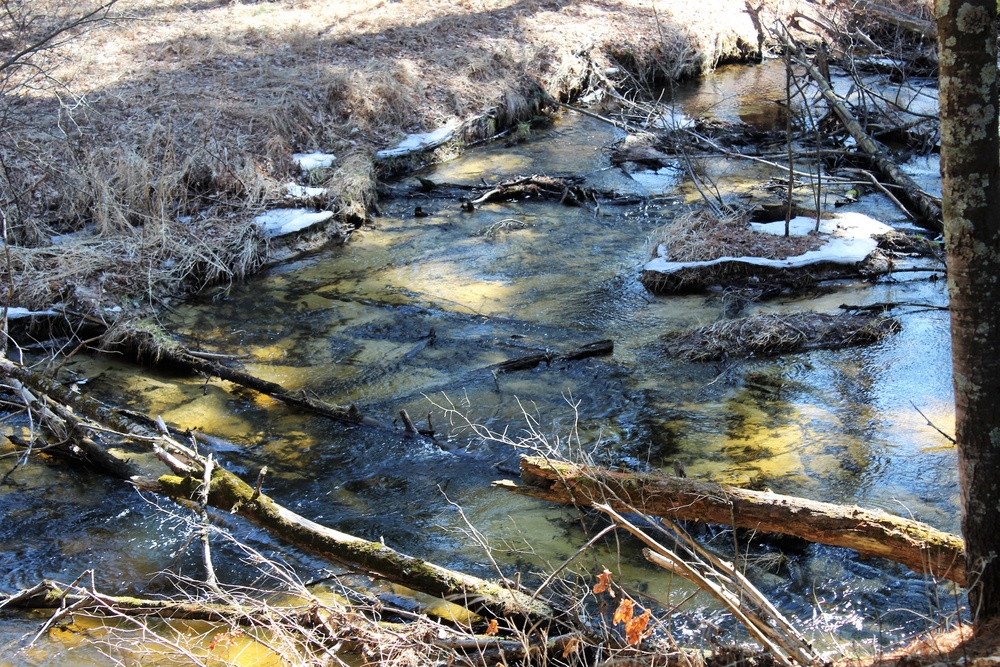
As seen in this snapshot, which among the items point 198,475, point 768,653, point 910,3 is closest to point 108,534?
point 198,475

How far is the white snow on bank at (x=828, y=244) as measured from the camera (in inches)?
318

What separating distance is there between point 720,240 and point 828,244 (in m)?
1.00

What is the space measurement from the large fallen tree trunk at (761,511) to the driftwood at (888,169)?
17.1 feet

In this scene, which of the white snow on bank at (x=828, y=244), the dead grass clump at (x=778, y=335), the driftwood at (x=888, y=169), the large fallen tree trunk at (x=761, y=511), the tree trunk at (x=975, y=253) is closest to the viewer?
the tree trunk at (x=975, y=253)

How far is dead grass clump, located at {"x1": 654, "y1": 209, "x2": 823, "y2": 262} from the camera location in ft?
27.1

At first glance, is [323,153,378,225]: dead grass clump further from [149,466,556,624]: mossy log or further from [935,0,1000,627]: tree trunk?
[935,0,1000,627]: tree trunk

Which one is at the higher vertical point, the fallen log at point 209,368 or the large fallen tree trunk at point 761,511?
the large fallen tree trunk at point 761,511

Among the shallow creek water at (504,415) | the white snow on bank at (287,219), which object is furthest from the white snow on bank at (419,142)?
the shallow creek water at (504,415)

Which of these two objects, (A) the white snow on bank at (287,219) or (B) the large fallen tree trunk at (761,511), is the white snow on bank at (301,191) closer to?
(A) the white snow on bank at (287,219)

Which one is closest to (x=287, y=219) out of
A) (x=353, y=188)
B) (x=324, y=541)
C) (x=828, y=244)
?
(x=353, y=188)

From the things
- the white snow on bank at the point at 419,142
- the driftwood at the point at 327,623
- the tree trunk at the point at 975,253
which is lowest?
the driftwood at the point at 327,623

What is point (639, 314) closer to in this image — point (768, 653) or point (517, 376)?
point (517, 376)

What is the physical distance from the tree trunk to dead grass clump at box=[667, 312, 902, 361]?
395 cm

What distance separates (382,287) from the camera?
343 inches
